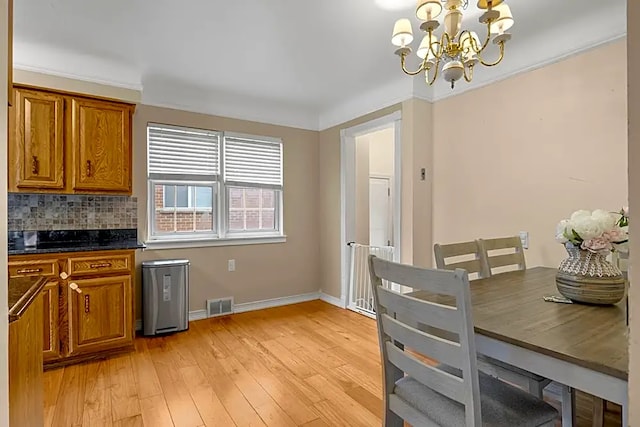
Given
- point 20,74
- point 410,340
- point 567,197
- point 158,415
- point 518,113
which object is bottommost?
point 158,415

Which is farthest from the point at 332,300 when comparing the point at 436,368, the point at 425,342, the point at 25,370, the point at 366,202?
the point at 25,370

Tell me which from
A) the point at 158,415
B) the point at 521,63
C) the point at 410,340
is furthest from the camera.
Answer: the point at 521,63

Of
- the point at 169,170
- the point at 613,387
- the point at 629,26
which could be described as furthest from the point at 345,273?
the point at 629,26

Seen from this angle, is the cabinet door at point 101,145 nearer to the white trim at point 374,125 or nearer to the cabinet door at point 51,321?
the cabinet door at point 51,321

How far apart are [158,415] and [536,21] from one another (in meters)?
3.39

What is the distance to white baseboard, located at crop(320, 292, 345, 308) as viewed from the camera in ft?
13.9

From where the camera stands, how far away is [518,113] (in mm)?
2699

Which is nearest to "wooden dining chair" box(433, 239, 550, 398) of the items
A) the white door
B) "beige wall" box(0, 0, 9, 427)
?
"beige wall" box(0, 0, 9, 427)

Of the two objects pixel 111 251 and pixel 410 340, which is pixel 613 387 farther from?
pixel 111 251

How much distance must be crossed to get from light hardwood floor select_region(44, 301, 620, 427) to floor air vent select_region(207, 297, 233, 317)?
0.36 metres

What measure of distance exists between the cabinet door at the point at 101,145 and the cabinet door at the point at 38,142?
104mm

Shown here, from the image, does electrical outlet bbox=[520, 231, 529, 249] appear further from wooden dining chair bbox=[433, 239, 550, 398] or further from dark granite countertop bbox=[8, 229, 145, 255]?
dark granite countertop bbox=[8, 229, 145, 255]

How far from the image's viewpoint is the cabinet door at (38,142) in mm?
2627

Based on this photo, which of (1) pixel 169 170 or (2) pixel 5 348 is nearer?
(2) pixel 5 348
